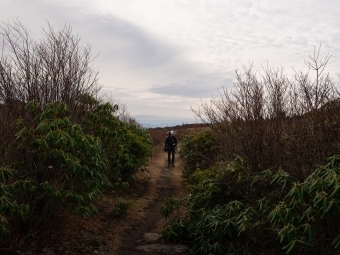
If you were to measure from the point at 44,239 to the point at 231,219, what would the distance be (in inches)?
119

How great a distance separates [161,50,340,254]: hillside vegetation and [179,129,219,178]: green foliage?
4668 millimetres

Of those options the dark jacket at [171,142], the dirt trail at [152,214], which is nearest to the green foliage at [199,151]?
the dirt trail at [152,214]

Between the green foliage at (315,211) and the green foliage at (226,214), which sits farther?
the green foliage at (226,214)

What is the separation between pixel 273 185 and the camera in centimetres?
520

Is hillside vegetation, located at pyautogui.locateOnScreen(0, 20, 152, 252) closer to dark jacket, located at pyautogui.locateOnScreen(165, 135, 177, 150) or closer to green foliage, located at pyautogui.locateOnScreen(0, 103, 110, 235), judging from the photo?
green foliage, located at pyautogui.locateOnScreen(0, 103, 110, 235)

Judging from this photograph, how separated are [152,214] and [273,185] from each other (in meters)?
4.47

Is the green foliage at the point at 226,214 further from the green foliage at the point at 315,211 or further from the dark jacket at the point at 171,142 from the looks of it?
the dark jacket at the point at 171,142

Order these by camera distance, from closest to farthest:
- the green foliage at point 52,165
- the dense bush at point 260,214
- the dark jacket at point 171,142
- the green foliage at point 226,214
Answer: the dense bush at point 260,214, the green foliage at point 226,214, the green foliage at point 52,165, the dark jacket at point 171,142

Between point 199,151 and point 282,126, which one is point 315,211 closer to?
point 282,126

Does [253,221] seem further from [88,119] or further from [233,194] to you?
[88,119]

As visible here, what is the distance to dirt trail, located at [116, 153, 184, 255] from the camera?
6.52 metres

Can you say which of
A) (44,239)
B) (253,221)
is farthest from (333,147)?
(44,239)

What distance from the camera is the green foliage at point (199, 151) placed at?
12.1 m

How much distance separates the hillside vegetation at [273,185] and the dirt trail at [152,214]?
2.64 ft
